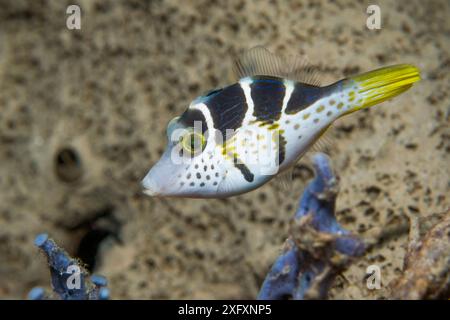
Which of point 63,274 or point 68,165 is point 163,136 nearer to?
point 68,165

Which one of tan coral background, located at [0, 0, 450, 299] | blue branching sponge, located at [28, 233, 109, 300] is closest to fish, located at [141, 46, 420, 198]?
blue branching sponge, located at [28, 233, 109, 300]

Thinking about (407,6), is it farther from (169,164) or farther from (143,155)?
(169,164)

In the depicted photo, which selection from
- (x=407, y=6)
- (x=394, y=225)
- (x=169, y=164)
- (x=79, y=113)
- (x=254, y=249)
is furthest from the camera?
(x=79, y=113)

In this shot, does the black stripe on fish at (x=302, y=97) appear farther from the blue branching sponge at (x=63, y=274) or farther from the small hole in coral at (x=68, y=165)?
the small hole in coral at (x=68, y=165)

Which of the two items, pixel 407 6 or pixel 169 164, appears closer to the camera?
pixel 169 164

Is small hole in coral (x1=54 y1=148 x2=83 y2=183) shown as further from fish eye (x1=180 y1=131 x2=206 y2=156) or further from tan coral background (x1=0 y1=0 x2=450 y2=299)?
fish eye (x1=180 y1=131 x2=206 y2=156)
